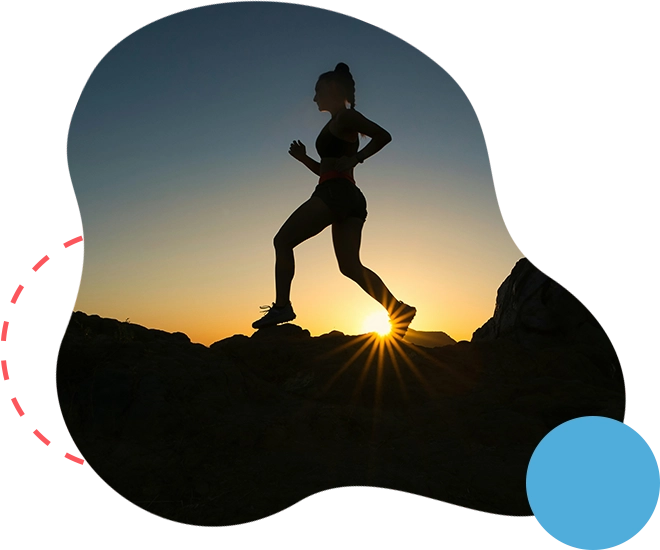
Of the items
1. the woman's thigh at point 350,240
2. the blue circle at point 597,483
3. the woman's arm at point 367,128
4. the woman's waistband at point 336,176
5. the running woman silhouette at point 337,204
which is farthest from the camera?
the woman's thigh at point 350,240

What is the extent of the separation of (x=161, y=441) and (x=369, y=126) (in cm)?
242

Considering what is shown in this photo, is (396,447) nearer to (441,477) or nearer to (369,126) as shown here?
(441,477)

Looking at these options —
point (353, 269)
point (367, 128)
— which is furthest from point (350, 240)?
point (367, 128)

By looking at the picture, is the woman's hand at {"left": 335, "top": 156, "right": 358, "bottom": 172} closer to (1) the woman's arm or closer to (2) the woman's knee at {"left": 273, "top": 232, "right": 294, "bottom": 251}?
(1) the woman's arm

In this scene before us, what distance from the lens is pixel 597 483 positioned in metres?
2.54

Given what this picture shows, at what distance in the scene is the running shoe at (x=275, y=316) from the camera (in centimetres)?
399

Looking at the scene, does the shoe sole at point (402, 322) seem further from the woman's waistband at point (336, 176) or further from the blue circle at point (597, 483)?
the blue circle at point (597, 483)

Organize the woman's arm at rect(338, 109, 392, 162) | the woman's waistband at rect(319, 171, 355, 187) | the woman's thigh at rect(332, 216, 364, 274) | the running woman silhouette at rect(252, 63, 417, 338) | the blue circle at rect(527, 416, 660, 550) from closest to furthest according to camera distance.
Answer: the blue circle at rect(527, 416, 660, 550), the woman's arm at rect(338, 109, 392, 162), the running woman silhouette at rect(252, 63, 417, 338), the woman's waistband at rect(319, 171, 355, 187), the woman's thigh at rect(332, 216, 364, 274)

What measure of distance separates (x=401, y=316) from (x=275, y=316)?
97cm

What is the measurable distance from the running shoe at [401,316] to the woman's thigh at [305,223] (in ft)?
2.77

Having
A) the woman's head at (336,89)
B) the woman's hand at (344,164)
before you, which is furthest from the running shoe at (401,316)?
the woman's head at (336,89)

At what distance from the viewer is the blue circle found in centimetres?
255

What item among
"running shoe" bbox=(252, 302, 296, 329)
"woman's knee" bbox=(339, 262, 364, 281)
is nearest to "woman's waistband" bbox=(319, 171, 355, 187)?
"woman's knee" bbox=(339, 262, 364, 281)

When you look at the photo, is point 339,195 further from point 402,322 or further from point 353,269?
point 402,322
